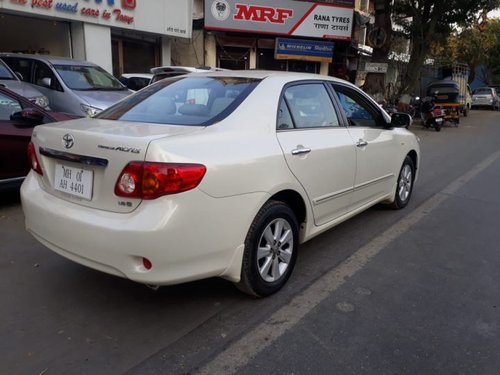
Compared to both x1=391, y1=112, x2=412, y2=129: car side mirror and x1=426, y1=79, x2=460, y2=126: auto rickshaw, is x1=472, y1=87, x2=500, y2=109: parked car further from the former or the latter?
x1=391, y1=112, x2=412, y2=129: car side mirror

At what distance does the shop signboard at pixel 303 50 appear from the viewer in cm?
1884

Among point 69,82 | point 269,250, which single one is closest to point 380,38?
point 69,82

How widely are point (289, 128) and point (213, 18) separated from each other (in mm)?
15050

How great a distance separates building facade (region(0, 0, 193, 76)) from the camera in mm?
12609

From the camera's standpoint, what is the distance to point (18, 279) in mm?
3422

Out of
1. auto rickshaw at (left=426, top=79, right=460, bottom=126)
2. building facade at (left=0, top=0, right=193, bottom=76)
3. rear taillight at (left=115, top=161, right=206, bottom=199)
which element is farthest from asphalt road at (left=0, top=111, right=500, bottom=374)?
auto rickshaw at (left=426, top=79, right=460, bottom=126)

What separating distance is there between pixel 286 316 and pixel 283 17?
17330 millimetres

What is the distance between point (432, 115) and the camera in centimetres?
1568

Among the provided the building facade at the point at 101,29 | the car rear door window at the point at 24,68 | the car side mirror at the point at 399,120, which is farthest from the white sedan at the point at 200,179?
the building facade at the point at 101,29

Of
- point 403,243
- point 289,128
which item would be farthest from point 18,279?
point 403,243

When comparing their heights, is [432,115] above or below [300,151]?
below

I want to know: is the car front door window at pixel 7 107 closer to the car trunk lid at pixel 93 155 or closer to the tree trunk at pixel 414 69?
the car trunk lid at pixel 93 155

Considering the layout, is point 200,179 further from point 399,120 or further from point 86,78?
point 86,78

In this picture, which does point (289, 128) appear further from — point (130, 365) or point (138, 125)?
point (130, 365)
